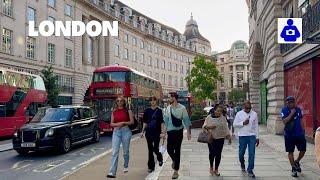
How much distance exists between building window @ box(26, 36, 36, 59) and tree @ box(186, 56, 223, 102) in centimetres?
1933

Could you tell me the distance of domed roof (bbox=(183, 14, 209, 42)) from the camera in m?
107

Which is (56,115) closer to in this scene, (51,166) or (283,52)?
(51,166)

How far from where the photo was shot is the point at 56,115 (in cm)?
1475

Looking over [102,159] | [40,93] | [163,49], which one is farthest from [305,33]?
[163,49]

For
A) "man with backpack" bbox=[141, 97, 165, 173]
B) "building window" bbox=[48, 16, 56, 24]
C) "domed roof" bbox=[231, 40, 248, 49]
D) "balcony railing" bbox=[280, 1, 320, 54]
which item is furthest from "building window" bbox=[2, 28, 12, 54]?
"domed roof" bbox=[231, 40, 248, 49]

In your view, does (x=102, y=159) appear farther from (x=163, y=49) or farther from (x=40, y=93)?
(x=163, y=49)

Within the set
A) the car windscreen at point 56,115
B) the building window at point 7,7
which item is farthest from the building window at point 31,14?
the car windscreen at point 56,115

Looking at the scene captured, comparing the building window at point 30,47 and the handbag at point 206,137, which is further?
the building window at point 30,47

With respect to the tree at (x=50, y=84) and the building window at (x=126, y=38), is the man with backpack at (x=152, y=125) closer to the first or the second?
the tree at (x=50, y=84)

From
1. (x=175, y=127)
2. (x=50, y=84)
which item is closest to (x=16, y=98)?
(x=175, y=127)

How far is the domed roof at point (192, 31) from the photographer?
A: 107225 mm

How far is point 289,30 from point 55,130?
37.1 ft

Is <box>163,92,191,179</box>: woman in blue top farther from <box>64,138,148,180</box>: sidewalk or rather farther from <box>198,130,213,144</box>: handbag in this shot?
<box>64,138,148,180</box>: sidewalk

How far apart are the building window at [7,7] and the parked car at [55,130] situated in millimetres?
24277
